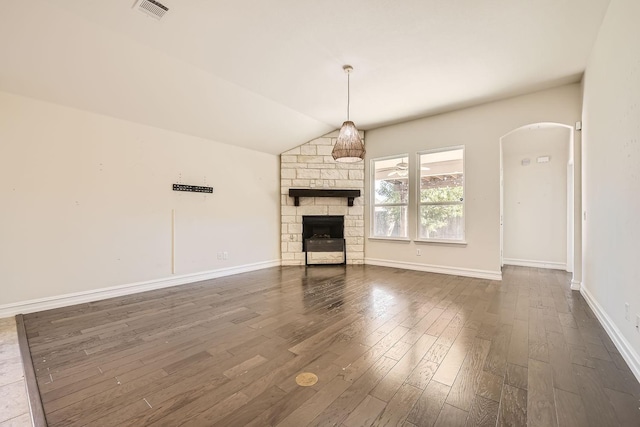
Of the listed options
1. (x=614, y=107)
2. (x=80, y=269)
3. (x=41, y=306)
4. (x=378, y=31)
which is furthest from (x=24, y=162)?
(x=614, y=107)

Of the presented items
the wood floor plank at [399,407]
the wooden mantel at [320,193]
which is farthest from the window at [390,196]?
the wood floor plank at [399,407]

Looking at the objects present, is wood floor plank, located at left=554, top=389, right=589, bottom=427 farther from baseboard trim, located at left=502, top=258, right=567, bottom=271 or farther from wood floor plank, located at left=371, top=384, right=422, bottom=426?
baseboard trim, located at left=502, top=258, right=567, bottom=271

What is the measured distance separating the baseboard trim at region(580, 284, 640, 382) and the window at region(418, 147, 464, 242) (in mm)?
2121

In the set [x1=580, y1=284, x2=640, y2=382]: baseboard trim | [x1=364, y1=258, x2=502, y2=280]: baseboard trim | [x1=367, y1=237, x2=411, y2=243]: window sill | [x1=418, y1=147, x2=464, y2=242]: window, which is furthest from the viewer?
[x1=367, y1=237, x2=411, y2=243]: window sill

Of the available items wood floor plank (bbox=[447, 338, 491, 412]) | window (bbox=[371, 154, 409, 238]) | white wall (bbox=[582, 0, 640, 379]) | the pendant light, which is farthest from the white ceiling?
wood floor plank (bbox=[447, 338, 491, 412])

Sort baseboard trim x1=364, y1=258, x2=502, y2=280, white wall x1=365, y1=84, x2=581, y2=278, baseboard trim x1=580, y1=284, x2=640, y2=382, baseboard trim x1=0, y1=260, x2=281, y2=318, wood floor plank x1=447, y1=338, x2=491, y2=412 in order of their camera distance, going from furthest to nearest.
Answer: baseboard trim x1=364, y1=258, x2=502, y2=280
white wall x1=365, y1=84, x2=581, y2=278
baseboard trim x1=0, y1=260, x2=281, y2=318
baseboard trim x1=580, y1=284, x2=640, y2=382
wood floor plank x1=447, y1=338, x2=491, y2=412

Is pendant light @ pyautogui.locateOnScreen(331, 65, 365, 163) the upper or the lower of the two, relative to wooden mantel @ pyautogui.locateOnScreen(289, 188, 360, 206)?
upper

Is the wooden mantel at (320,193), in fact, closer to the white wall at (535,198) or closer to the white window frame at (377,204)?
the white window frame at (377,204)

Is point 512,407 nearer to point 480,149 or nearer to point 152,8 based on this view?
point 152,8

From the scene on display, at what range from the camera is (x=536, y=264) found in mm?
5594

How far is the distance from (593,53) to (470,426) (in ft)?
13.1

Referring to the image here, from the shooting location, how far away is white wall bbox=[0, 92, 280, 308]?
3027mm

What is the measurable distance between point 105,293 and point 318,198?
3.93 m

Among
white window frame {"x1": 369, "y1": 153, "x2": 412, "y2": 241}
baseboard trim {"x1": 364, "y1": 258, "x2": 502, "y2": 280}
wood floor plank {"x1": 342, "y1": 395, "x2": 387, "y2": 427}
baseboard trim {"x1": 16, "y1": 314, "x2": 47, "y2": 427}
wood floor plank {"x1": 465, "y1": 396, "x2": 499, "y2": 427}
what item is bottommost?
baseboard trim {"x1": 16, "y1": 314, "x2": 47, "y2": 427}
